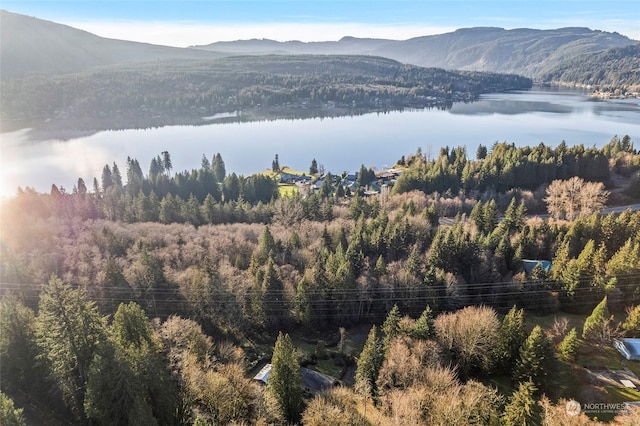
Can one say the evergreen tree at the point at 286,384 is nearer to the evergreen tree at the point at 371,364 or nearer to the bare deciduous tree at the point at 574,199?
the evergreen tree at the point at 371,364

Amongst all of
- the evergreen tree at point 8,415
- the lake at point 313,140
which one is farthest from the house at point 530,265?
the lake at point 313,140

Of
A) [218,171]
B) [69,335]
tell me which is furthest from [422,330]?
[218,171]

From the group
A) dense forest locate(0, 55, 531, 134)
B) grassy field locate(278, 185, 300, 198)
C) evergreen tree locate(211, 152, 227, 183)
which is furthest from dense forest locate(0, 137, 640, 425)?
dense forest locate(0, 55, 531, 134)

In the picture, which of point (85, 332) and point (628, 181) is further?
point (628, 181)

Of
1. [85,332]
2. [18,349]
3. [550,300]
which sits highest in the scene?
[85,332]

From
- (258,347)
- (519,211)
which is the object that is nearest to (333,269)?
(258,347)

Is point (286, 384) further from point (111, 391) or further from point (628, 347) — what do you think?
point (628, 347)

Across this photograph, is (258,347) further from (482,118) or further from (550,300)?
(482,118)
